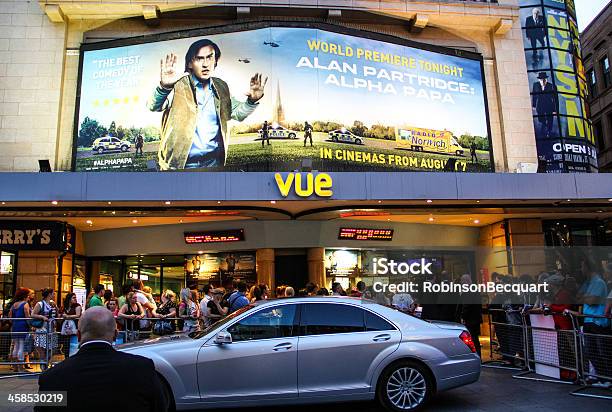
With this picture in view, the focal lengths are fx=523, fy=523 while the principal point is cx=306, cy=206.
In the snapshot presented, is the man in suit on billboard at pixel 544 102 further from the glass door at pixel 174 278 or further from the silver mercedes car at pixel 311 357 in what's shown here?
the silver mercedes car at pixel 311 357

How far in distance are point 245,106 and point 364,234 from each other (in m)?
6.10

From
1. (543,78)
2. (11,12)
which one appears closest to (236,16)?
(11,12)

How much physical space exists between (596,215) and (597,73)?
21081mm

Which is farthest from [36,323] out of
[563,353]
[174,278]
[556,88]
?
[556,88]

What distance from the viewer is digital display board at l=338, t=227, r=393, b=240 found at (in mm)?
18406

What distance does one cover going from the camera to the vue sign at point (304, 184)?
13906 mm

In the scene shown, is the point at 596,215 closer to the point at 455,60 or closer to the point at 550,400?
the point at 455,60

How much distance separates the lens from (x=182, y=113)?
17.5 metres

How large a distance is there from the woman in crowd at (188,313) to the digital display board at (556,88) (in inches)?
544

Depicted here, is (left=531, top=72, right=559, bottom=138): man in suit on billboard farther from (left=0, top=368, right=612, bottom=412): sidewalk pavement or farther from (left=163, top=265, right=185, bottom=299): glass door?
(left=163, top=265, right=185, bottom=299): glass door

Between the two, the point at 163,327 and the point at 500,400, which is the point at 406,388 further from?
the point at 163,327

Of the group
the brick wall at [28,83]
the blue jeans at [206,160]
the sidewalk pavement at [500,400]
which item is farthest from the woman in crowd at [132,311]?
the brick wall at [28,83]

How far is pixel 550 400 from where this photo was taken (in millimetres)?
7883

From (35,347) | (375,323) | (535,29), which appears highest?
(535,29)
